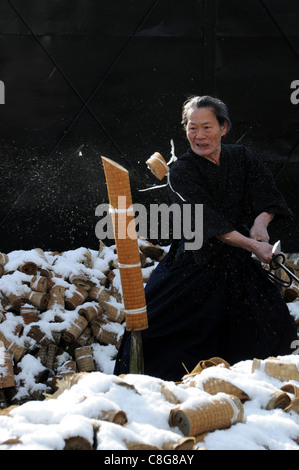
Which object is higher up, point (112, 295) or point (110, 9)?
point (110, 9)

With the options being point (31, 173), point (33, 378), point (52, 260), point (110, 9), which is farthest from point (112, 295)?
point (110, 9)

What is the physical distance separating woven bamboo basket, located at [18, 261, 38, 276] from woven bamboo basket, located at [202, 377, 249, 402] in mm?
2744

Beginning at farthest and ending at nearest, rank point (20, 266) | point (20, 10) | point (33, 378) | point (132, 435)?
point (20, 10), point (20, 266), point (33, 378), point (132, 435)

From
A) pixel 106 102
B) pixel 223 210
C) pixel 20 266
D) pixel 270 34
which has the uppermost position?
pixel 270 34

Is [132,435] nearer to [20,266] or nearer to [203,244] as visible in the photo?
[203,244]

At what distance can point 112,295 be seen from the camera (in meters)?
4.97

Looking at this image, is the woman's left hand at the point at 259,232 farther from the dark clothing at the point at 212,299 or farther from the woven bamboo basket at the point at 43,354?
the woven bamboo basket at the point at 43,354

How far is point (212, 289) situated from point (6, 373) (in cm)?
124

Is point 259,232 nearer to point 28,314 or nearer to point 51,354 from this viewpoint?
point 51,354

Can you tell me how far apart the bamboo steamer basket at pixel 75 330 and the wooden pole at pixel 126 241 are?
123 centimetres

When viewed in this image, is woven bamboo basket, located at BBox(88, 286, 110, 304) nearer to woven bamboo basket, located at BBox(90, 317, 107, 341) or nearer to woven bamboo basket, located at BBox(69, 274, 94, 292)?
woven bamboo basket, located at BBox(69, 274, 94, 292)

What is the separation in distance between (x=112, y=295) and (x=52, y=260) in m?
0.54

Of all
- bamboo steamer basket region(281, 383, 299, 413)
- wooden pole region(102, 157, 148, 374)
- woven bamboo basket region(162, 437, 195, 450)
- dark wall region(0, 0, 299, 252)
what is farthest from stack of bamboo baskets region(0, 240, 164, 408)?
woven bamboo basket region(162, 437, 195, 450)

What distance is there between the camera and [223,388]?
2.29 m
